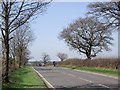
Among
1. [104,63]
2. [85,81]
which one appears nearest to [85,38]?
[104,63]

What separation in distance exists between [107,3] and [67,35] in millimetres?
21630

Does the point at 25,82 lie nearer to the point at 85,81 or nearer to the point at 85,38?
the point at 85,81

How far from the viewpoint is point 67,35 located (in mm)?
43219

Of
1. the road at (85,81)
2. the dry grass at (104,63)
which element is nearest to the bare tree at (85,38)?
the dry grass at (104,63)

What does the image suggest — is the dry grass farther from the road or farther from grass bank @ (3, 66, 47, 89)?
grass bank @ (3, 66, 47, 89)

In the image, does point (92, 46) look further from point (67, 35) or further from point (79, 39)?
point (67, 35)

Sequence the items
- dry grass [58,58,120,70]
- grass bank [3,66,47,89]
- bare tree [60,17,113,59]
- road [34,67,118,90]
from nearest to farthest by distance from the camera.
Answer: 1. grass bank [3,66,47,89]
2. road [34,67,118,90]
3. dry grass [58,58,120,70]
4. bare tree [60,17,113,59]

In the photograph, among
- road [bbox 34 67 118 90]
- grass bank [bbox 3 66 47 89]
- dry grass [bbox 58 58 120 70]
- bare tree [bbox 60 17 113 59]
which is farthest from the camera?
bare tree [bbox 60 17 113 59]

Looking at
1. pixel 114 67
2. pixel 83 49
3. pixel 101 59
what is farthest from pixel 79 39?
pixel 114 67

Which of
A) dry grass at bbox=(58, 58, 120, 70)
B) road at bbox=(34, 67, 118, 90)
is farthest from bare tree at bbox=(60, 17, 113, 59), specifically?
road at bbox=(34, 67, 118, 90)

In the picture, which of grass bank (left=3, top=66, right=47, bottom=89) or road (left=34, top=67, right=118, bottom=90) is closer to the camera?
grass bank (left=3, top=66, right=47, bottom=89)

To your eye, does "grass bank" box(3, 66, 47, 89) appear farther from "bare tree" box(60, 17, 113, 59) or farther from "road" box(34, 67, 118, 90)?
"bare tree" box(60, 17, 113, 59)

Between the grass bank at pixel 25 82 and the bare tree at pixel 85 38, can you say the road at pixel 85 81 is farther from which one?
the bare tree at pixel 85 38

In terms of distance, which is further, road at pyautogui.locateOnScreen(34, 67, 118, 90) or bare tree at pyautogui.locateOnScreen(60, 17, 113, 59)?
bare tree at pyautogui.locateOnScreen(60, 17, 113, 59)
